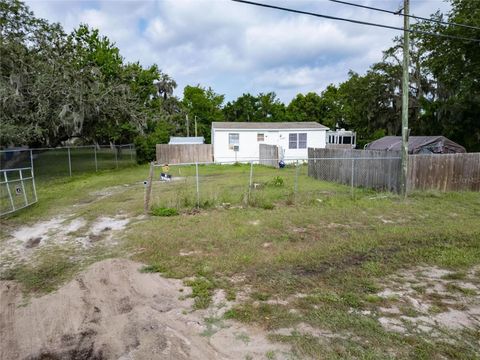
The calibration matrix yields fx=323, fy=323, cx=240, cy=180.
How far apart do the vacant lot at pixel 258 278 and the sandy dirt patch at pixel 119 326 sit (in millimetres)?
18

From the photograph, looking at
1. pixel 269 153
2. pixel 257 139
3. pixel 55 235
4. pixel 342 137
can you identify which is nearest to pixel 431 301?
pixel 55 235

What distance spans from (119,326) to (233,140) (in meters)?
21.0

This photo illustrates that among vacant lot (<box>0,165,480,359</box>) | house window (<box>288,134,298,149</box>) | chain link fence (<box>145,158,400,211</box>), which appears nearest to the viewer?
vacant lot (<box>0,165,480,359</box>)

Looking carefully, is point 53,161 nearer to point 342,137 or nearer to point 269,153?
point 269,153

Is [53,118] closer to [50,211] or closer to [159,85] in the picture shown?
[50,211]

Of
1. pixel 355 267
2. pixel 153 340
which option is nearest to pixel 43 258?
pixel 153 340

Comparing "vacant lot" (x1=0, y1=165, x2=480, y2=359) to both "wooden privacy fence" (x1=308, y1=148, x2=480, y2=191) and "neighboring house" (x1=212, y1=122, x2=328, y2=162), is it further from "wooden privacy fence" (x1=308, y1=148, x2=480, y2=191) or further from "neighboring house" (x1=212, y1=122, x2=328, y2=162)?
"neighboring house" (x1=212, y1=122, x2=328, y2=162)

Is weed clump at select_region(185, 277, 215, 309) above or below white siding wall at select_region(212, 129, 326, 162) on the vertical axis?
below

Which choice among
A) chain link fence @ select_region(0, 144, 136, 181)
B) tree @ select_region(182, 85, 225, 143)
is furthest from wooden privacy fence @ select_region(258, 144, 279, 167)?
tree @ select_region(182, 85, 225, 143)

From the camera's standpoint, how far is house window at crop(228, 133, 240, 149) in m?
23.8

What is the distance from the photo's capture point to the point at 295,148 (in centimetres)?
2423

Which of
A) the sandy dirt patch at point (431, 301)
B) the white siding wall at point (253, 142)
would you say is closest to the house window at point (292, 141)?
the white siding wall at point (253, 142)

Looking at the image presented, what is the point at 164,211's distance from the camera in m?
8.17

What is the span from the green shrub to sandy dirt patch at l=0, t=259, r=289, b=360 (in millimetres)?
3715
